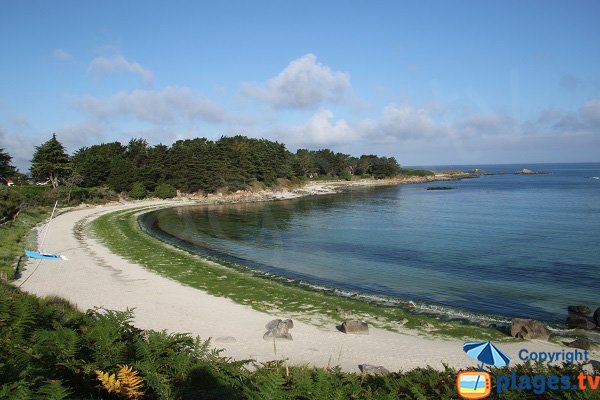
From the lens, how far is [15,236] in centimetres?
3189

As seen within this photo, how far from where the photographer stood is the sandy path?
42.4 feet

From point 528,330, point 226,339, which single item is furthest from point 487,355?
point 528,330

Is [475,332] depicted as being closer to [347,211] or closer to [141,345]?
[141,345]

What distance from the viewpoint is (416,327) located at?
53.5 feet

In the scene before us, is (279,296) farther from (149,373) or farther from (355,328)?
(149,373)

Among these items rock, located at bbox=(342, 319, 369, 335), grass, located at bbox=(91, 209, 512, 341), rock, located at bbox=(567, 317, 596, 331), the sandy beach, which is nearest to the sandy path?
the sandy beach

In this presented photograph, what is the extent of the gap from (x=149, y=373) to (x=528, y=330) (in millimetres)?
13890

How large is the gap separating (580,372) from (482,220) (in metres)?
46.7

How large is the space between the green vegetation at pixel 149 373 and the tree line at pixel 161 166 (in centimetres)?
6868

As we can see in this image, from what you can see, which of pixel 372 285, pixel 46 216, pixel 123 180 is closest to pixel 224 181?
pixel 123 180

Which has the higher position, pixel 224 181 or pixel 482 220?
pixel 224 181

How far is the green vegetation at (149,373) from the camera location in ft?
19.1

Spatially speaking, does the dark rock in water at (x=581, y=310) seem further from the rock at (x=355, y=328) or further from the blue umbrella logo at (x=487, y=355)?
the blue umbrella logo at (x=487, y=355)

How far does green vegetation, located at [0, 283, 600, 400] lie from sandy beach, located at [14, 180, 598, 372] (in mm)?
3442
